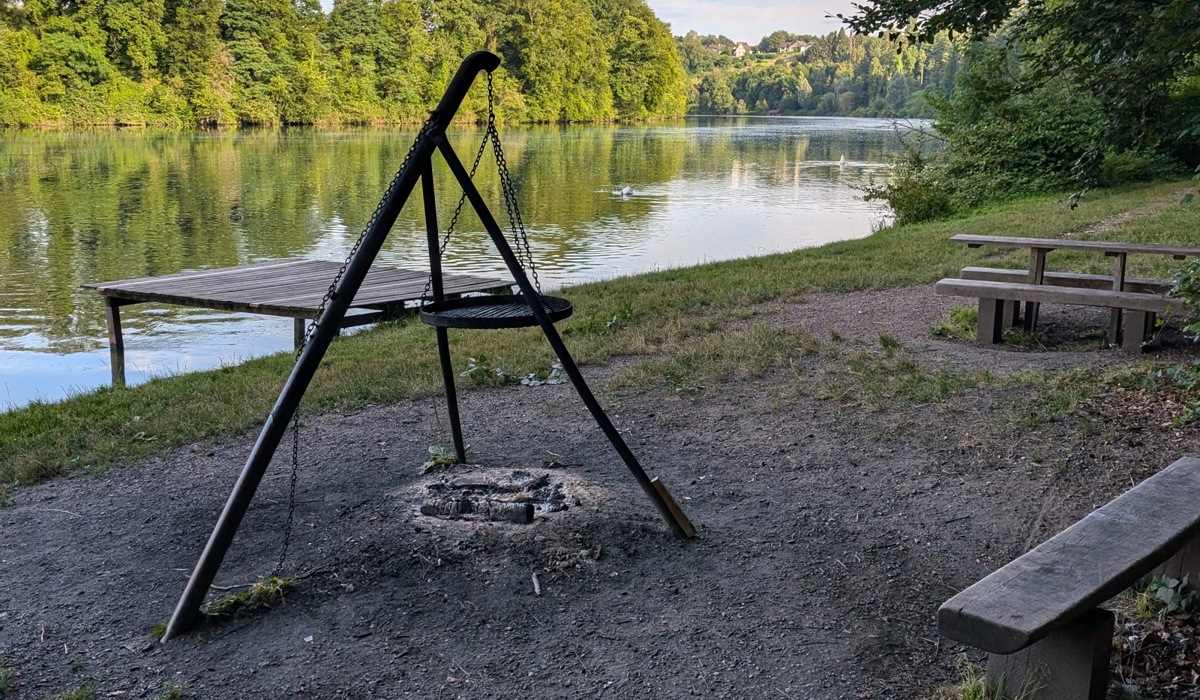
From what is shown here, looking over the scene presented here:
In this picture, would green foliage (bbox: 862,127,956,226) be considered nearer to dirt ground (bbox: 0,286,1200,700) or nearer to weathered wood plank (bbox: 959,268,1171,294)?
weathered wood plank (bbox: 959,268,1171,294)

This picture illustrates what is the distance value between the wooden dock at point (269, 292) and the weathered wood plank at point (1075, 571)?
6487 mm

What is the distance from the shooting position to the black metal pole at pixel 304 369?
11.2 feet

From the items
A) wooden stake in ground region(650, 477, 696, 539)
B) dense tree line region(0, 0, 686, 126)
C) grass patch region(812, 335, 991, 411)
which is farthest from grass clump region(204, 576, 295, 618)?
dense tree line region(0, 0, 686, 126)

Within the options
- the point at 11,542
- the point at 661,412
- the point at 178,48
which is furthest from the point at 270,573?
the point at 178,48

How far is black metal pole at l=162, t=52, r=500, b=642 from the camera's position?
3428mm

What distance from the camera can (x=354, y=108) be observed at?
66750 mm

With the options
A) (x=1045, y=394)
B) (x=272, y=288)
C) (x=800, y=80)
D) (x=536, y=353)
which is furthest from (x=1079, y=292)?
(x=800, y=80)

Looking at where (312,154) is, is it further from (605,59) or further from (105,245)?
(605,59)

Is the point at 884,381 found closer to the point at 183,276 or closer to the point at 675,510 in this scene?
the point at 675,510

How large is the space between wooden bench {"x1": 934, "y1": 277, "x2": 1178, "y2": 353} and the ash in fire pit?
13.5 feet

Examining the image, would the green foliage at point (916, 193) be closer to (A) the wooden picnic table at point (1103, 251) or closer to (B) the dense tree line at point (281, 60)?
(A) the wooden picnic table at point (1103, 251)

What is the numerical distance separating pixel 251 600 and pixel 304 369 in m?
0.86

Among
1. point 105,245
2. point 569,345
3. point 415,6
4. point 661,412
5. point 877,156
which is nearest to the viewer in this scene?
point 661,412

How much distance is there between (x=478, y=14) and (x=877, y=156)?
4317cm
